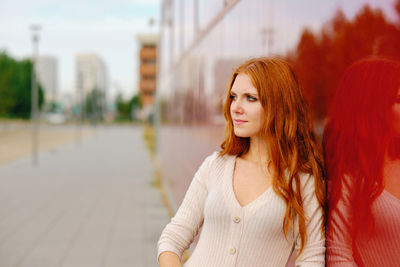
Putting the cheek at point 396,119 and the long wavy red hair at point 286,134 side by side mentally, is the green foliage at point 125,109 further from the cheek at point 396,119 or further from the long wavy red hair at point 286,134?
the cheek at point 396,119

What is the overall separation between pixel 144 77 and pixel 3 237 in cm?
9863

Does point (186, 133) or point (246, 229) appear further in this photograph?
point (186, 133)

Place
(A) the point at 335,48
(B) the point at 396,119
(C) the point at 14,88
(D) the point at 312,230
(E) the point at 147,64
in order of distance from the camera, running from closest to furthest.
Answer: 1. (B) the point at 396,119
2. (D) the point at 312,230
3. (A) the point at 335,48
4. (C) the point at 14,88
5. (E) the point at 147,64

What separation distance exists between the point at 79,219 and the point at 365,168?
783 cm

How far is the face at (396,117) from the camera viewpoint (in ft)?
5.84

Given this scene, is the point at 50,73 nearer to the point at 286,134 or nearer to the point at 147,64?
the point at 147,64

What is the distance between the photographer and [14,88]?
75062 mm

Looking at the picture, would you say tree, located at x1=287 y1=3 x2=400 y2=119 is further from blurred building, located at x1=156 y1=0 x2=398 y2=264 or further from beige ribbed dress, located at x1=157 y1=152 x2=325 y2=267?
beige ribbed dress, located at x1=157 y1=152 x2=325 y2=267

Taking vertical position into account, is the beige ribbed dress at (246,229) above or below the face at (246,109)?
below

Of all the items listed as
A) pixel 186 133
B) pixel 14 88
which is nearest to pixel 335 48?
pixel 186 133

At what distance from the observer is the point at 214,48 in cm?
548

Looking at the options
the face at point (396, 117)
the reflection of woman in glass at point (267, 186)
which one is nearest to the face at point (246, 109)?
the reflection of woman in glass at point (267, 186)

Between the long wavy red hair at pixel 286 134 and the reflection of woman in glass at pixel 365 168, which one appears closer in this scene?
the reflection of woman in glass at pixel 365 168

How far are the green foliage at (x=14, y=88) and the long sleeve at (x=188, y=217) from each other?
242ft
